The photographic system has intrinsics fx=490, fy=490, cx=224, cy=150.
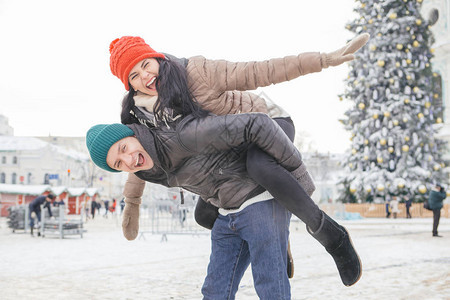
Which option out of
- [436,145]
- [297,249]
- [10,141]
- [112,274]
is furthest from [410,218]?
[10,141]

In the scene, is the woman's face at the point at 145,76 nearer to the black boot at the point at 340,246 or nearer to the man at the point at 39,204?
the black boot at the point at 340,246

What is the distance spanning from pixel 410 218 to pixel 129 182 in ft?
78.2

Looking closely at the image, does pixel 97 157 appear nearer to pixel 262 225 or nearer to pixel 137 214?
pixel 137 214

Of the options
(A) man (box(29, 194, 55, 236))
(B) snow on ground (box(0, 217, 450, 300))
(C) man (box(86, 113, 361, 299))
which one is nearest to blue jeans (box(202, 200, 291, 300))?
(C) man (box(86, 113, 361, 299))

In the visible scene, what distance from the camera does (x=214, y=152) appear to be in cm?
213

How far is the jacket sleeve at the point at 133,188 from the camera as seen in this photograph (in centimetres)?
253

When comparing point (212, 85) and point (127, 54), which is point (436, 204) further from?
Result: point (127, 54)

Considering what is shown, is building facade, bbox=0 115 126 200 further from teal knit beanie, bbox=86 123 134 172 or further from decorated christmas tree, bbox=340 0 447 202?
teal knit beanie, bbox=86 123 134 172

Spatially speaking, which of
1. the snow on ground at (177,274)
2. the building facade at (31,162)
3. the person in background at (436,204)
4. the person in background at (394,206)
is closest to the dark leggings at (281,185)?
the snow on ground at (177,274)

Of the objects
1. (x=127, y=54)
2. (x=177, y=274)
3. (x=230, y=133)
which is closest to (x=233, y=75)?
(x=230, y=133)

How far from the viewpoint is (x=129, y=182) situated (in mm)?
2547

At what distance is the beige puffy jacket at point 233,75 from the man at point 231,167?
0.14 m

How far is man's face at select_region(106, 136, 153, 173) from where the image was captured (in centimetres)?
212

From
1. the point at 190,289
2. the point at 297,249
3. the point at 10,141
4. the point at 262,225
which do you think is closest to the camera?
the point at 262,225
